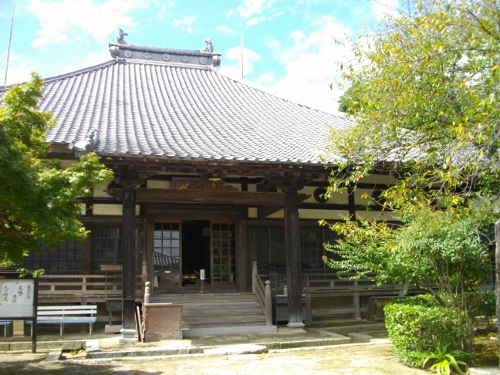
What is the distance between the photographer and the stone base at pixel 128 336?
33.4 ft

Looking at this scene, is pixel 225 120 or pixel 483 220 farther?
pixel 225 120

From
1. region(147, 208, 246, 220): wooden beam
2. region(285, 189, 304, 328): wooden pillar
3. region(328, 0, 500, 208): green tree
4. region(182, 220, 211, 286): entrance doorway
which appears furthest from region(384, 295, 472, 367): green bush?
region(182, 220, 211, 286): entrance doorway

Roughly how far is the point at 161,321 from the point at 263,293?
2.92 metres

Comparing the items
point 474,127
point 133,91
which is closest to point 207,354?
point 474,127

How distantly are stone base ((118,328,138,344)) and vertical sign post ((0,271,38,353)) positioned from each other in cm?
175

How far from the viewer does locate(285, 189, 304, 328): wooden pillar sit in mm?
11820

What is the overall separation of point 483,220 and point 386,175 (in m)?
6.41

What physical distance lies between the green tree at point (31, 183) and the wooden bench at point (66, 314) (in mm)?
3775

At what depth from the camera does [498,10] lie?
21.1ft

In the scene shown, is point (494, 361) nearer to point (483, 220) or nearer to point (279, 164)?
point (483, 220)

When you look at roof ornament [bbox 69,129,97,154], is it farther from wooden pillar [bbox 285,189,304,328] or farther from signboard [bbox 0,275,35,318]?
wooden pillar [bbox 285,189,304,328]

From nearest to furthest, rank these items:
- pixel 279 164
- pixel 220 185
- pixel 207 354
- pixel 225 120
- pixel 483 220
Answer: pixel 483 220 → pixel 207 354 → pixel 279 164 → pixel 220 185 → pixel 225 120

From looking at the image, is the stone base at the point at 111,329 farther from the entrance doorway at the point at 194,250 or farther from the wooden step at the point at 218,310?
the entrance doorway at the point at 194,250

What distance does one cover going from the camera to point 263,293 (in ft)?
40.7
